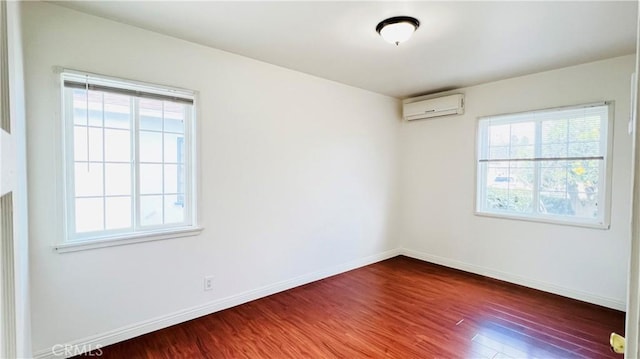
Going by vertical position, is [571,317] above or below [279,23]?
below

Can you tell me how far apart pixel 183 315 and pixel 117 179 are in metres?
1.31

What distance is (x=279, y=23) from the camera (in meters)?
2.31

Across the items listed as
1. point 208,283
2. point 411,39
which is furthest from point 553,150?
point 208,283

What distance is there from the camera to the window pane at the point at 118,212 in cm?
236

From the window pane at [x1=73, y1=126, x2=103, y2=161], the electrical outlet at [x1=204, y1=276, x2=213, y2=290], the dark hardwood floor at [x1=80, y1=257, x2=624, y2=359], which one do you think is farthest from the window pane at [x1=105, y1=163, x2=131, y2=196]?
the dark hardwood floor at [x1=80, y1=257, x2=624, y2=359]

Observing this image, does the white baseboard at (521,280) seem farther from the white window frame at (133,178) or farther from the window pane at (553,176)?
the white window frame at (133,178)

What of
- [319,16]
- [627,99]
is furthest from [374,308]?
[627,99]

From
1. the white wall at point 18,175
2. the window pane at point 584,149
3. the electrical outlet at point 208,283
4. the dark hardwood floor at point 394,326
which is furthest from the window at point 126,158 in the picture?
the window pane at point 584,149

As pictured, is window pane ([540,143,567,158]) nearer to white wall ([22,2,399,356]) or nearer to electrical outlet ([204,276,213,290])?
white wall ([22,2,399,356])

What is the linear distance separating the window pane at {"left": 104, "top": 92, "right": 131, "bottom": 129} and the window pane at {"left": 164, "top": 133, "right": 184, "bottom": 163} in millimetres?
312

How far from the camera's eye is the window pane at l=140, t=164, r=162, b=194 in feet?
8.20

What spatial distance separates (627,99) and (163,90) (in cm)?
434

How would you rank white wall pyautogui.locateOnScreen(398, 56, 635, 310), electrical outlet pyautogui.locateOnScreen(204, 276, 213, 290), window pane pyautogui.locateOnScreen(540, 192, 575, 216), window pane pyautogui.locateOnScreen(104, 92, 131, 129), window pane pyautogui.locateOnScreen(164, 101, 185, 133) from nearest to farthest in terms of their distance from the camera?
window pane pyautogui.locateOnScreen(104, 92, 131, 129) < window pane pyautogui.locateOnScreen(164, 101, 185, 133) < electrical outlet pyautogui.locateOnScreen(204, 276, 213, 290) < white wall pyautogui.locateOnScreen(398, 56, 635, 310) < window pane pyautogui.locateOnScreen(540, 192, 575, 216)

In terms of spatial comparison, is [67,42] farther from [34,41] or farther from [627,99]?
[627,99]
